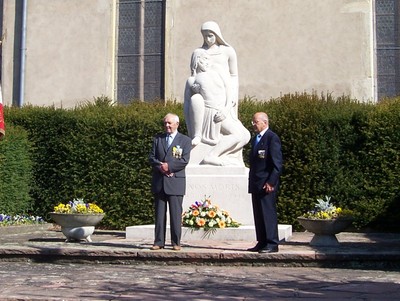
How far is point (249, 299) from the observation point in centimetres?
546

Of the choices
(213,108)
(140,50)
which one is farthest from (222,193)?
(140,50)

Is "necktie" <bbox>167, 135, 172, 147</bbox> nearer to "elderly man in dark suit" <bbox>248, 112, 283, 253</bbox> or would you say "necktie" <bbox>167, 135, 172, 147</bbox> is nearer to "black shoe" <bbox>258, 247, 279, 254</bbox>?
"elderly man in dark suit" <bbox>248, 112, 283, 253</bbox>

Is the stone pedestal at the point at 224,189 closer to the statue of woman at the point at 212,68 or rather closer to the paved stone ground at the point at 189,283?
the statue of woman at the point at 212,68

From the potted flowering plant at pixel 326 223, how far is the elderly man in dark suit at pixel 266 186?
1026 mm

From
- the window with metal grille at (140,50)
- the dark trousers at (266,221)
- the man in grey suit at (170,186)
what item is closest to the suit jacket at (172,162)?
the man in grey suit at (170,186)

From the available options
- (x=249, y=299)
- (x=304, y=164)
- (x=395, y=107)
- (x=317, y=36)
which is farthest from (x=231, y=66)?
(x=317, y=36)

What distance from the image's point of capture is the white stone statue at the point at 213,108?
1038 centimetres

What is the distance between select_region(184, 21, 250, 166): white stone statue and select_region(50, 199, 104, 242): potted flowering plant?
197cm

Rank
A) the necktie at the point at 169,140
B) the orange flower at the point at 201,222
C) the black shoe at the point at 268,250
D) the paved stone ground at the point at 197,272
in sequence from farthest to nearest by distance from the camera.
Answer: the orange flower at the point at 201,222
the necktie at the point at 169,140
the black shoe at the point at 268,250
the paved stone ground at the point at 197,272

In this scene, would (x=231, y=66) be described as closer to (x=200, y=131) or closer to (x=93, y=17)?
(x=200, y=131)

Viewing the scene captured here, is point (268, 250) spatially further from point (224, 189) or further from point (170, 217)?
point (224, 189)

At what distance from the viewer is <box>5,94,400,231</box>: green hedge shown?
12656mm

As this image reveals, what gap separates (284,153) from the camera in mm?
12984

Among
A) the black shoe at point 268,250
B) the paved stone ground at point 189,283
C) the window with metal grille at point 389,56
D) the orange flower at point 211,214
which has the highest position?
the window with metal grille at point 389,56
